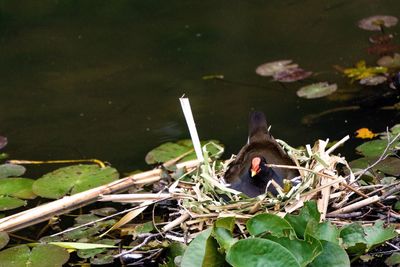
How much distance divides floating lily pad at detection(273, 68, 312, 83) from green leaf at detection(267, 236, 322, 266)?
1781 mm

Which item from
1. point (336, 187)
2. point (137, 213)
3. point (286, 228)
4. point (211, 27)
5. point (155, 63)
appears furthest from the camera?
point (211, 27)

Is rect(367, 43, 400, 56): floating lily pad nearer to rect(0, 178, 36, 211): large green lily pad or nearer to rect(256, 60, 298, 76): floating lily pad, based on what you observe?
rect(256, 60, 298, 76): floating lily pad

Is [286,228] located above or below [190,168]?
above

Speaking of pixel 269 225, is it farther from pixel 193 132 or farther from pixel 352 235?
pixel 193 132

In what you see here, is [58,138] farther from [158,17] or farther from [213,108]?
[158,17]

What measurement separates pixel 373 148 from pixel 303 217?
0.85m

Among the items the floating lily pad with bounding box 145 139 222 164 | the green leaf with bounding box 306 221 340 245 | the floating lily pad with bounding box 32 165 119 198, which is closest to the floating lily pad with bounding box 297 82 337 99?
the floating lily pad with bounding box 145 139 222 164

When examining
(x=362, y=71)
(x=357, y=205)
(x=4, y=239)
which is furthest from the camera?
(x=362, y=71)

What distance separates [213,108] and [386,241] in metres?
1.55

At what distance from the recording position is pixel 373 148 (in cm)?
343

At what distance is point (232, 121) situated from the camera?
4.03m

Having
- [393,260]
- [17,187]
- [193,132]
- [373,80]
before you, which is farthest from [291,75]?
[393,260]

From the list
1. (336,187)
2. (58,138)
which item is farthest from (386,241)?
(58,138)

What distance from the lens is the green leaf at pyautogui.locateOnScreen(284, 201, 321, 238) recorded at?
266 centimetres
